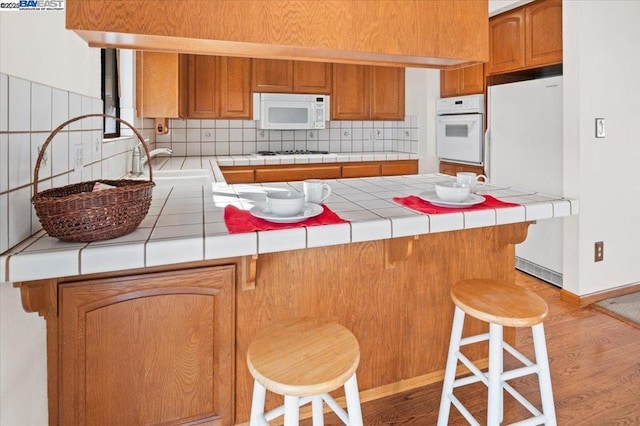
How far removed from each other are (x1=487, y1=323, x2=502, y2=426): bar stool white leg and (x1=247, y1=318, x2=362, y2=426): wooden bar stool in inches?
19.2

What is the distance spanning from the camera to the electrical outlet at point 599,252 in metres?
2.71

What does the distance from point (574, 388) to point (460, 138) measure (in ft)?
8.26

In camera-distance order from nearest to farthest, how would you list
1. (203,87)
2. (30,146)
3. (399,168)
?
1. (30,146)
2. (203,87)
3. (399,168)

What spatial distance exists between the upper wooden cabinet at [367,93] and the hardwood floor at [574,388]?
2.93 m

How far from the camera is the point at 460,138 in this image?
382 centimetres

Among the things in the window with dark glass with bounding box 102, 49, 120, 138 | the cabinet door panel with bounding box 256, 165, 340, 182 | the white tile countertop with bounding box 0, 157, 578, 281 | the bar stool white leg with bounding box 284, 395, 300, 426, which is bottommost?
the bar stool white leg with bounding box 284, 395, 300, 426

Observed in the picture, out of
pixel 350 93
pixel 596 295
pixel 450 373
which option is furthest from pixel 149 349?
pixel 350 93

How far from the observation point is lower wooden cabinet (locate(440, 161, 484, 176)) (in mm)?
3731

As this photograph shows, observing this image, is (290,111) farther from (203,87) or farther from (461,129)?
(461,129)

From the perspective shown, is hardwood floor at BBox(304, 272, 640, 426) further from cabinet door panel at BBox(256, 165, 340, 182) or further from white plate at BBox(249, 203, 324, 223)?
cabinet door panel at BBox(256, 165, 340, 182)

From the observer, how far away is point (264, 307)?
1.46m

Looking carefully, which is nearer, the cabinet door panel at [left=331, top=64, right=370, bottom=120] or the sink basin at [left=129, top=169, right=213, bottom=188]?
the sink basin at [left=129, top=169, right=213, bottom=188]

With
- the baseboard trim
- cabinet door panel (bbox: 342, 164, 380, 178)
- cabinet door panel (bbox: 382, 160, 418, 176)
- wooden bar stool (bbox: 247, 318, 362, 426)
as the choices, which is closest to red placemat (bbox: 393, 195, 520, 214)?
wooden bar stool (bbox: 247, 318, 362, 426)

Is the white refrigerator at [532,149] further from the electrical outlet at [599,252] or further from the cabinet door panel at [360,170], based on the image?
the cabinet door panel at [360,170]
